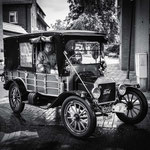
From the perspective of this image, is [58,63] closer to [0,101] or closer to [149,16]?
[0,101]

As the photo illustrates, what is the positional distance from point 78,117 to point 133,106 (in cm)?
149

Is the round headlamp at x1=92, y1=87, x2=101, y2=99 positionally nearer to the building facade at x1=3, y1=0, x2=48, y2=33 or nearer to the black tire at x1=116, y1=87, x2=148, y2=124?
the black tire at x1=116, y1=87, x2=148, y2=124

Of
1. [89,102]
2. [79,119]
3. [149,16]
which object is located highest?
[149,16]

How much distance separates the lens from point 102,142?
4809mm

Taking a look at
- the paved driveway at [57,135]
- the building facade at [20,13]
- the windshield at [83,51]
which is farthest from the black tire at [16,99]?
the building facade at [20,13]

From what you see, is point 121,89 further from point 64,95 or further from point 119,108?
point 64,95

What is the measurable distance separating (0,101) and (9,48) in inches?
85.0

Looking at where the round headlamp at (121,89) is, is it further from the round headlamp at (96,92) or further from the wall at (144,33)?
the wall at (144,33)

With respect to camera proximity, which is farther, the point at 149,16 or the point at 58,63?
the point at 149,16

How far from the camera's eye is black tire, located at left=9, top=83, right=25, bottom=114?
679cm

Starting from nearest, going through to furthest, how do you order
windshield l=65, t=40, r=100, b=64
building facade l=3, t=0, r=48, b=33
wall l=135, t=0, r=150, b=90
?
windshield l=65, t=40, r=100, b=64
wall l=135, t=0, r=150, b=90
building facade l=3, t=0, r=48, b=33

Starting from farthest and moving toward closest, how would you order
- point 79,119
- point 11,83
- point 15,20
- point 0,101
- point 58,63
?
point 15,20, point 0,101, point 11,83, point 58,63, point 79,119

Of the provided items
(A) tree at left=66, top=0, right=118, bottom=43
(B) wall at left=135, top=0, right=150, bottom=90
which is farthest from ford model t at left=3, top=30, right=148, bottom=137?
(A) tree at left=66, top=0, right=118, bottom=43

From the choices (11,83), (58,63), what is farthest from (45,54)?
(11,83)
